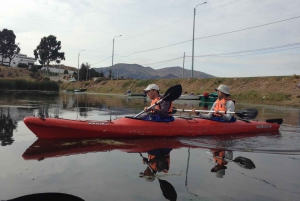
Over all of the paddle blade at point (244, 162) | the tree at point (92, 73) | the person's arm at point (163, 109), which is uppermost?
the tree at point (92, 73)

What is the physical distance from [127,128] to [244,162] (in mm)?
2768

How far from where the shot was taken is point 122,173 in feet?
13.7

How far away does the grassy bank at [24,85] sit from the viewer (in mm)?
37562

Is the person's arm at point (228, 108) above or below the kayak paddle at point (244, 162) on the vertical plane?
above

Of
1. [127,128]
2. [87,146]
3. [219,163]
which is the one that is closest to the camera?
[219,163]

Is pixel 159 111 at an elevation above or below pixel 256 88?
below

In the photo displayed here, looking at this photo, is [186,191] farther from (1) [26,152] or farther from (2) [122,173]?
(1) [26,152]

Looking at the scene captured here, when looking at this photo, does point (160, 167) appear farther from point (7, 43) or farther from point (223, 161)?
point (7, 43)

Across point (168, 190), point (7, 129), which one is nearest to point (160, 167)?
point (168, 190)

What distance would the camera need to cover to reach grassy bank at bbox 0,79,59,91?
37562mm

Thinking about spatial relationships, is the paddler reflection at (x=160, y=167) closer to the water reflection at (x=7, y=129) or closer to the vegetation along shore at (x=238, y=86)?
the water reflection at (x=7, y=129)

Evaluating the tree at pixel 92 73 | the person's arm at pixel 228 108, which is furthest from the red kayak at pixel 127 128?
the tree at pixel 92 73

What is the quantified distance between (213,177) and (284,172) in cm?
132

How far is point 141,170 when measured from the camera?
14.2 ft
